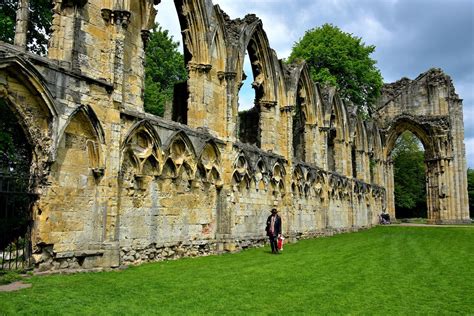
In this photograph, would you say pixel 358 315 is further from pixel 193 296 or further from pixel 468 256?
pixel 468 256

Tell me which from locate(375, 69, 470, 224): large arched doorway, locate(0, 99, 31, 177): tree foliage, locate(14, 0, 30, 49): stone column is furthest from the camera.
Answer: locate(375, 69, 470, 224): large arched doorway

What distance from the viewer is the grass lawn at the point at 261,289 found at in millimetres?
5086

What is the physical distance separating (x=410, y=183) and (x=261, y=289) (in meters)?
44.6

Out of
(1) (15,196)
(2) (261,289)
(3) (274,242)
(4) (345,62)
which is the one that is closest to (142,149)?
(1) (15,196)

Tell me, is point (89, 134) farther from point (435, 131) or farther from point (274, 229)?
point (435, 131)

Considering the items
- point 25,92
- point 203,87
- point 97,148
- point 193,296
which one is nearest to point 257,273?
point 193,296

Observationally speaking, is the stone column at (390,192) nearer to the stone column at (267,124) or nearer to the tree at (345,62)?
the tree at (345,62)

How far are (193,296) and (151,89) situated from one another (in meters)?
26.5

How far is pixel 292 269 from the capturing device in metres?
8.24

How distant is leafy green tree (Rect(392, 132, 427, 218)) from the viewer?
46.0 meters

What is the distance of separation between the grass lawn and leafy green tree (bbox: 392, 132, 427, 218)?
126 feet

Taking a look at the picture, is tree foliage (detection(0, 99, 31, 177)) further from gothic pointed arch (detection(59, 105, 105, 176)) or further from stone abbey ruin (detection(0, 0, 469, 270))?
gothic pointed arch (detection(59, 105, 105, 176))

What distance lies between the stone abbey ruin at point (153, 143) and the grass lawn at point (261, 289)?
0.94 meters

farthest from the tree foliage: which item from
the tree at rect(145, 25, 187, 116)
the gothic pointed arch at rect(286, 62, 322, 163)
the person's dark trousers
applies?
the tree at rect(145, 25, 187, 116)
